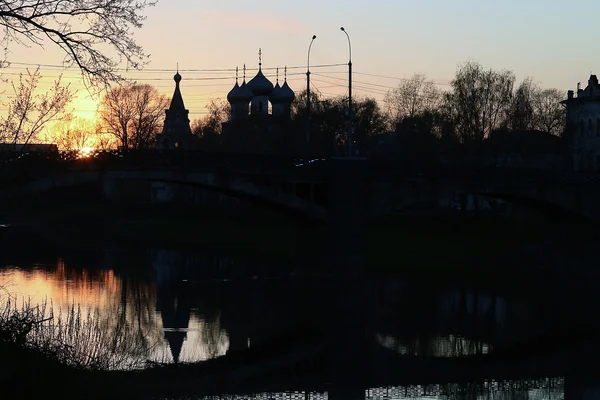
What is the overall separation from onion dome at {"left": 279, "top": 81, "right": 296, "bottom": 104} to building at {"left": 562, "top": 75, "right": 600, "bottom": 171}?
42883 mm

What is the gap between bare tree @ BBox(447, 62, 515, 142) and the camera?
8800 cm

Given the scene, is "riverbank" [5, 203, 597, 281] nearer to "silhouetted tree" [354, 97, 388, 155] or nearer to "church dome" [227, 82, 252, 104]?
"silhouetted tree" [354, 97, 388, 155]

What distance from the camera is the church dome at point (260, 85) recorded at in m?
138

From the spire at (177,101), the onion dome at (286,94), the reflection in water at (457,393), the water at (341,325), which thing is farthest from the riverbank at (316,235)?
the onion dome at (286,94)

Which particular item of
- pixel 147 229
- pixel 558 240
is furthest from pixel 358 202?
pixel 147 229

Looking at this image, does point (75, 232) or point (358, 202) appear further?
point (75, 232)

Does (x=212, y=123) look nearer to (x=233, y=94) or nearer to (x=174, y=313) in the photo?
(x=233, y=94)

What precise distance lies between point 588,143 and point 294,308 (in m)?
61.1

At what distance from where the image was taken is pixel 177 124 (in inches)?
4968

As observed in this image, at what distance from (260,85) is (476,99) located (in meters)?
53.2

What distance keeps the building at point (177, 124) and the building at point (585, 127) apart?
37673 millimetres

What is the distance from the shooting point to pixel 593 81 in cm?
9569

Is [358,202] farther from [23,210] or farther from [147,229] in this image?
[23,210]

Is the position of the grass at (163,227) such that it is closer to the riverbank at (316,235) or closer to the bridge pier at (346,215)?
the riverbank at (316,235)
